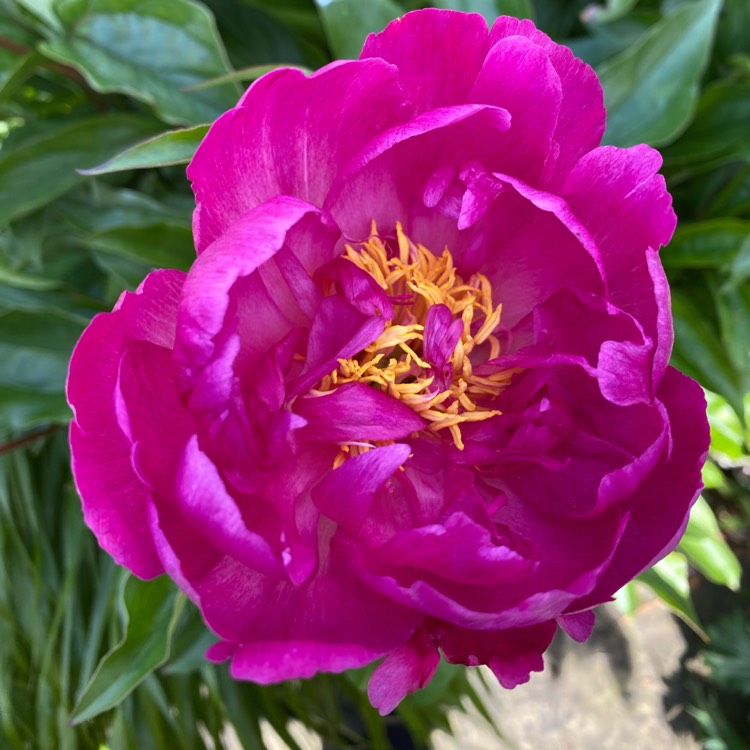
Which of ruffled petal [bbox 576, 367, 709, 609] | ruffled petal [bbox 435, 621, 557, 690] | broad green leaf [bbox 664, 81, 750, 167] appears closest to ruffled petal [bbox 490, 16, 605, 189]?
ruffled petal [bbox 576, 367, 709, 609]

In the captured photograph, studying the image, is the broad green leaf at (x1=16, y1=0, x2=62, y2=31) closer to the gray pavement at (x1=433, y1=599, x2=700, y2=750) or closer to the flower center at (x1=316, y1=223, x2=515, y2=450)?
the flower center at (x1=316, y1=223, x2=515, y2=450)

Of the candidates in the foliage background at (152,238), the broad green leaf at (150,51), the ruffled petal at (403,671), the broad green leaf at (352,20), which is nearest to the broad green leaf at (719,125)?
the foliage background at (152,238)

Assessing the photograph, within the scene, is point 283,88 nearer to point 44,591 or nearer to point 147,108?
point 147,108

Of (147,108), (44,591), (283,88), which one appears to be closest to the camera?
(283,88)

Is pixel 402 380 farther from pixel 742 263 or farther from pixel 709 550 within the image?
pixel 709 550

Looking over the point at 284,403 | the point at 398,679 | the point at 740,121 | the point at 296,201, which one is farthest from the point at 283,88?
the point at 740,121

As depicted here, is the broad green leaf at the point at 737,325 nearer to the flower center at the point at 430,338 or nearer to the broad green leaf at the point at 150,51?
the flower center at the point at 430,338
